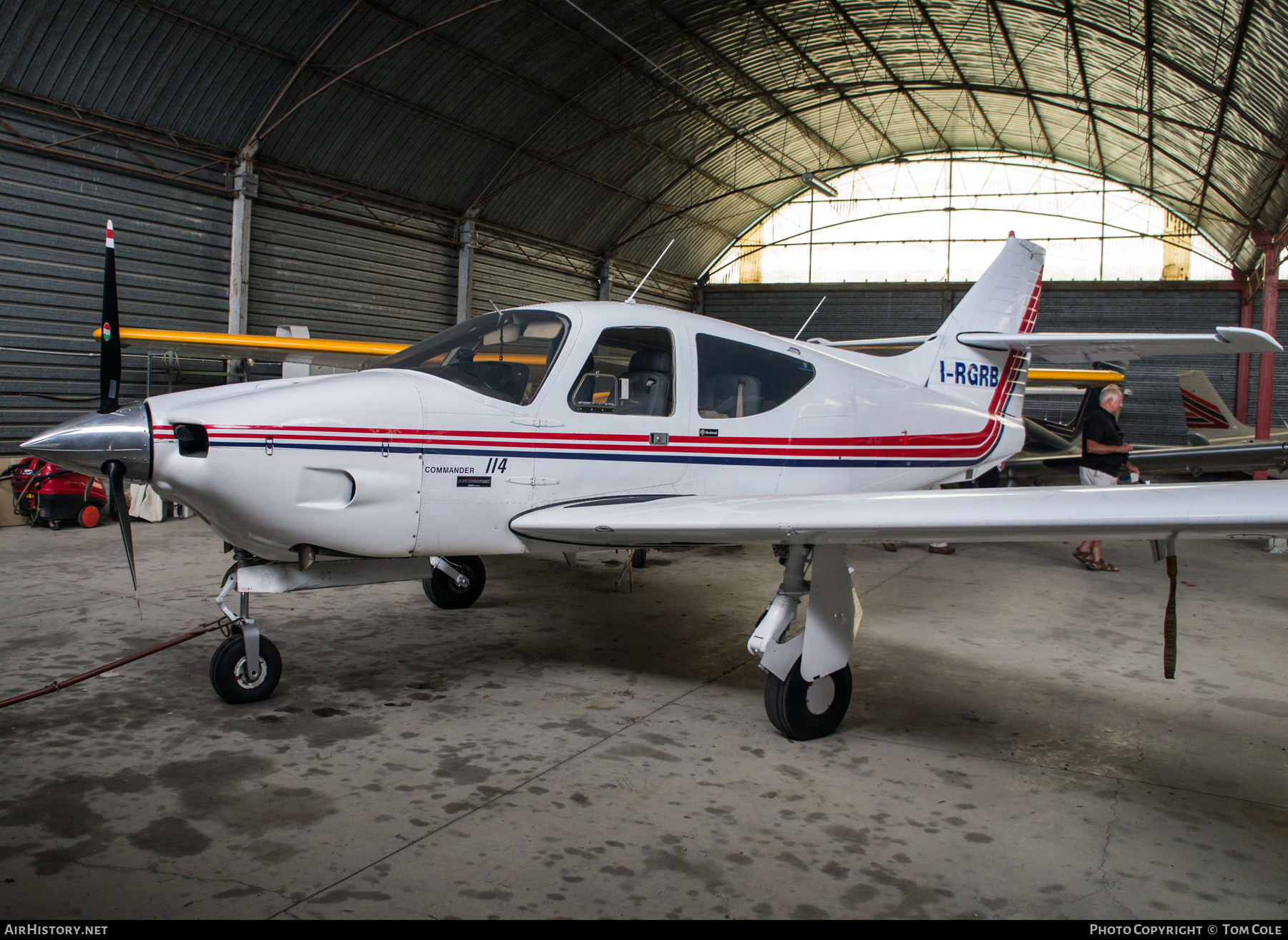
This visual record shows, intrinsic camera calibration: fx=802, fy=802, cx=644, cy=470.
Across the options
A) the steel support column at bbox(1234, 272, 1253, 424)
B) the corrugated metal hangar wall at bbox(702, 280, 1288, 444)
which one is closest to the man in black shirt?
the corrugated metal hangar wall at bbox(702, 280, 1288, 444)

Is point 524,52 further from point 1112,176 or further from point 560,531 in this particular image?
point 1112,176

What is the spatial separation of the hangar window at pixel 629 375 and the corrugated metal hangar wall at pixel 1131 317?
67.8 feet

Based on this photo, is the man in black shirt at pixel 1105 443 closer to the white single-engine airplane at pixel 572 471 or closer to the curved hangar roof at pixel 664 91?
the white single-engine airplane at pixel 572 471

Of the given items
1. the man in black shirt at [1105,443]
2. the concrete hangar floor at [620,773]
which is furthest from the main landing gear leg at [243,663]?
the man in black shirt at [1105,443]

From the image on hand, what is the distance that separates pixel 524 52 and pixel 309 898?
15685 millimetres

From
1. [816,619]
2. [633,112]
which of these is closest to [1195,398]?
[633,112]

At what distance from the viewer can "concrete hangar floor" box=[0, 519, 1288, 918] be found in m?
2.46

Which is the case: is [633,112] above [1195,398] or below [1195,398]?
above

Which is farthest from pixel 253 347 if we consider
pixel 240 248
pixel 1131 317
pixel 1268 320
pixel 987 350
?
pixel 1131 317

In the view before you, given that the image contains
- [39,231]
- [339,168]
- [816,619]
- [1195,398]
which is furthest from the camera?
[1195,398]

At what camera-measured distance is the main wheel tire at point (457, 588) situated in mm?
6121

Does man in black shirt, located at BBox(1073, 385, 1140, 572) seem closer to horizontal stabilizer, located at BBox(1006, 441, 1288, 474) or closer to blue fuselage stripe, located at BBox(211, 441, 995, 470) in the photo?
horizontal stabilizer, located at BBox(1006, 441, 1288, 474)

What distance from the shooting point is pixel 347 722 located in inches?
149

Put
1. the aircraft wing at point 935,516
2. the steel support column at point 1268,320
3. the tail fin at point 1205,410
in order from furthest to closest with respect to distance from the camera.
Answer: the tail fin at point 1205,410
the steel support column at point 1268,320
the aircraft wing at point 935,516
